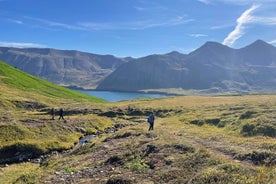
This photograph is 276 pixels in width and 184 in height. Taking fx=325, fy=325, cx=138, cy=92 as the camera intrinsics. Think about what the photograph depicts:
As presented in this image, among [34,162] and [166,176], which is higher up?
[166,176]

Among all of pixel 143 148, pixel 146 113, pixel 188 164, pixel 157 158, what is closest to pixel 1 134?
pixel 143 148

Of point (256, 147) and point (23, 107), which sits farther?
point (23, 107)

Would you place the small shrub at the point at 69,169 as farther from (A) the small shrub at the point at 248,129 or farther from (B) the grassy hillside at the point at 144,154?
(A) the small shrub at the point at 248,129

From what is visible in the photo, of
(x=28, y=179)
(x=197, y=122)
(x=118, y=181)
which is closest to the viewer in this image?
(x=118, y=181)

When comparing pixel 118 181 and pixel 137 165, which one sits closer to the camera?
pixel 118 181

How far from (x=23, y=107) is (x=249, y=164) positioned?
95.0 metres

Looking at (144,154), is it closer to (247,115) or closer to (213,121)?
(213,121)

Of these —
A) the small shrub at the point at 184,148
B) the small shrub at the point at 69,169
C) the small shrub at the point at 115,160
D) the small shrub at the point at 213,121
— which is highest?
the small shrub at the point at 184,148

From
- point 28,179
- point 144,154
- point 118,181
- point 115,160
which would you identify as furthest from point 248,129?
point 28,179

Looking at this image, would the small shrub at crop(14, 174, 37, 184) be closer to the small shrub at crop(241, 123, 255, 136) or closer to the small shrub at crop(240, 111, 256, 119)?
the small shrub at crop(241, 123, 255, 136)

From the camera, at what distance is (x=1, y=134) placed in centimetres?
5541

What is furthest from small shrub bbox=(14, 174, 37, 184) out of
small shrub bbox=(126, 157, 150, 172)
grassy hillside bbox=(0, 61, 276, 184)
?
small shrub bbox=(126, 157, 150, 172)

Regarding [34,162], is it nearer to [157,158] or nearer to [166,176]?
[157,158]

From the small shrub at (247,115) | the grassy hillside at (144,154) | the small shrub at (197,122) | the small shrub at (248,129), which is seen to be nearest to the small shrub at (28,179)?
the grassy hillside at (144,154)
